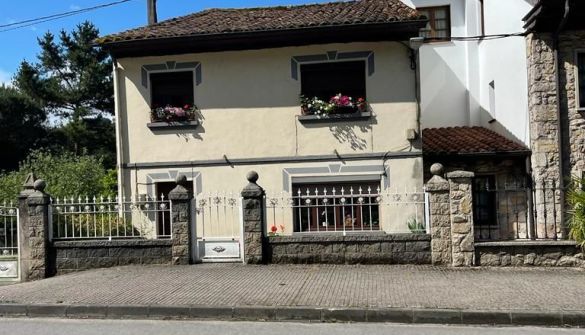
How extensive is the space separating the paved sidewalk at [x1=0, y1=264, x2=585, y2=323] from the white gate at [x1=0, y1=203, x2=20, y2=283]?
50.6 inches

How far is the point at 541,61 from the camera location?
40.2 feet

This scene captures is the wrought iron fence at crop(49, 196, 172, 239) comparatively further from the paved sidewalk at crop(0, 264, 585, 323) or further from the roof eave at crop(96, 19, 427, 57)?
the roof eave at crop(96, 19, 427, 57)

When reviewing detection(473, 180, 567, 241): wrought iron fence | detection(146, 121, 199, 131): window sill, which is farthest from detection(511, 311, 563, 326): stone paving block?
detection(146, 121, 199, 131): window sill

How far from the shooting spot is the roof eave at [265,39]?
12617 millimetres

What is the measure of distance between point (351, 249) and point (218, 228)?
13.3 ft

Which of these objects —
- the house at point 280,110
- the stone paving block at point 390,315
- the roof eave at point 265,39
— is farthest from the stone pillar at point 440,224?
the roof eave at point 265,39

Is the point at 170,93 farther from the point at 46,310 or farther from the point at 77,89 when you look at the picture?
the point at 77,89

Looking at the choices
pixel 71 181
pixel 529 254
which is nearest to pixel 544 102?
pixel 529 254

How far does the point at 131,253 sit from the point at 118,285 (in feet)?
5.81

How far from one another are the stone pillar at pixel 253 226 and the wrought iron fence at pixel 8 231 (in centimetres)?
469

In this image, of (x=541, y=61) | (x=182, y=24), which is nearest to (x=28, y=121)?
(x=182, y=24)

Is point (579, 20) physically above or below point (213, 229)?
above

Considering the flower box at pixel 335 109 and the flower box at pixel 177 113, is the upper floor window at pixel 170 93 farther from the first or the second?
the flower box at pixel 335 109

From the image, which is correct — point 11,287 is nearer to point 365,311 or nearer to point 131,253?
point 131,253
